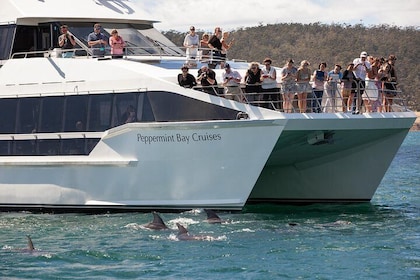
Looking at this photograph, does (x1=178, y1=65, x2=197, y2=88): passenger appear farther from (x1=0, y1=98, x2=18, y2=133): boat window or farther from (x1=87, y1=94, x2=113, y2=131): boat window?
(x1=0, y1=98, x2=18, y2=133): boat window

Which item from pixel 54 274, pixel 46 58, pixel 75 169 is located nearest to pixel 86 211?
pixel 75 169

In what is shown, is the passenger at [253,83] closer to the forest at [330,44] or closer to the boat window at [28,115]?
the boat window at [28,115]

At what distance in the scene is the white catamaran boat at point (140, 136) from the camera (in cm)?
2138

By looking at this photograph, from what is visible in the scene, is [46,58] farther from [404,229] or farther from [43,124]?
[404,229]

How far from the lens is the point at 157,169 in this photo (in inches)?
861

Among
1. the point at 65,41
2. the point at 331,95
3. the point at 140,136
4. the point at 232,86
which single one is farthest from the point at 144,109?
the point at 331,95

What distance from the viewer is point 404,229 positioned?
2122 centimetres

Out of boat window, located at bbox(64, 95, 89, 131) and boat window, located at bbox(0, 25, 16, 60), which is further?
boat window, located at bbox(0, 25, 16, 60)

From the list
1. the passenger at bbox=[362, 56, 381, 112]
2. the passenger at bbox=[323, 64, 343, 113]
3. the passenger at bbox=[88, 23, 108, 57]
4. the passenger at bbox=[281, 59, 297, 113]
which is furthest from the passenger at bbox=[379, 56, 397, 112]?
the passenger at bbox=[88, 23, 108, 57]

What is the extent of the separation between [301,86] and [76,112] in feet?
14.8

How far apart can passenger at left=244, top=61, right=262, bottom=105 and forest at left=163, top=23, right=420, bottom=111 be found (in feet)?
279

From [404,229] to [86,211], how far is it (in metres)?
6.33

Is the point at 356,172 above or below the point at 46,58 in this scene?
below

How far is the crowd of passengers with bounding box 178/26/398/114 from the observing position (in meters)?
21.7
